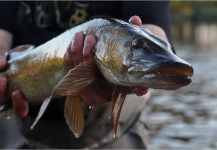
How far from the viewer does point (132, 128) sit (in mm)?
3668

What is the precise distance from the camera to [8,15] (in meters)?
3.57

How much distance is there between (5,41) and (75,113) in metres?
1.28

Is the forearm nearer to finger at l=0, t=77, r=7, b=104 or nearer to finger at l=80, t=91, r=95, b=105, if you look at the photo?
finger at l=0, t=77, r=7, b=104

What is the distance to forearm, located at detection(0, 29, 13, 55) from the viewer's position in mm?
3494

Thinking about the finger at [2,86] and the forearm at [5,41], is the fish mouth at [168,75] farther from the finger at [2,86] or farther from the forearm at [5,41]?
the forearm at [5,41]

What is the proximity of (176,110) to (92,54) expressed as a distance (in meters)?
7.29

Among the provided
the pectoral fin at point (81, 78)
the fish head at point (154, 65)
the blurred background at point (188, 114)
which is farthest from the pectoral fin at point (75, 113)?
the blurred background at point (188, 114)

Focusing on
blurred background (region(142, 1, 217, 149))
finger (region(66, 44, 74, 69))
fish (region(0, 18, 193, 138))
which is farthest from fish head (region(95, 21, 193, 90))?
blurred background (region(142, 1, 217, 149))

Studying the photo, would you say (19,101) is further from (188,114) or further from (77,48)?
(188,114)

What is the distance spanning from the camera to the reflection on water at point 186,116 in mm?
7188

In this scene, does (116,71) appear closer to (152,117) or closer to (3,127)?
(3,127)

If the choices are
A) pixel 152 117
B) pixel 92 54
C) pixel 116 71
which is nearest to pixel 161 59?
pixel 116 71

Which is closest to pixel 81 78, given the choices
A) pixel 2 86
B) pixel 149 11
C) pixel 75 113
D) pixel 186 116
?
pixel 75 113

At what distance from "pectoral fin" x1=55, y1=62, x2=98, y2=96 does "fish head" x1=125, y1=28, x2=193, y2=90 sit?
23 cm
